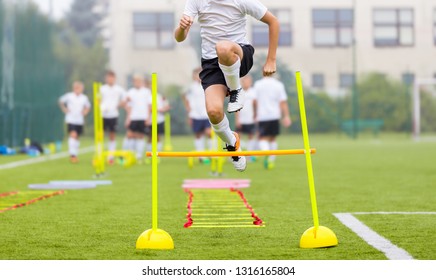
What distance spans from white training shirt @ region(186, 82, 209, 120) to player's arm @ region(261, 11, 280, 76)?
11.6 m

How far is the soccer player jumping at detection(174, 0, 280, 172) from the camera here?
23.4 ft

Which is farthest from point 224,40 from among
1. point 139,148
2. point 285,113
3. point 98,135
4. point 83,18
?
point 83,18

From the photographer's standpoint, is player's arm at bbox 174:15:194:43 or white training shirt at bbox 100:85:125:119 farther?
white training shirt at bbox 100:85:125:119

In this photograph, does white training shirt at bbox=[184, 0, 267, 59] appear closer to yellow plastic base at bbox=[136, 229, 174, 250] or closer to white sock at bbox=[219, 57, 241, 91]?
white sock at bbox=[219, 57, 241, 91]

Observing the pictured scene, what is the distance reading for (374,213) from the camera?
8891mm

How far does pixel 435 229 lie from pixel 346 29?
131 ft

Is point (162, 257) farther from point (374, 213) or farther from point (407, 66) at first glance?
point (407, 66)

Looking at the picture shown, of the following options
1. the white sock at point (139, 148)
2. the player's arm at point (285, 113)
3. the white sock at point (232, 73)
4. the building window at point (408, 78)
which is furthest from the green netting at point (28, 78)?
the white sock at point (232, 73)

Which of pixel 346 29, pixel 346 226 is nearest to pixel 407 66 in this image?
pixel 346 29

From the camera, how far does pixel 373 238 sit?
22.9 ft

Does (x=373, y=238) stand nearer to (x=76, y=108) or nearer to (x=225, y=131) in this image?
(x=225, y=131)

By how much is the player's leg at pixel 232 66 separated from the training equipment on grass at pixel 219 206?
3.50 ft

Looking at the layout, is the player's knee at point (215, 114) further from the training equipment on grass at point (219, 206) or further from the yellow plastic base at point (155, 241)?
the yellow plastic base at point (155, 241)

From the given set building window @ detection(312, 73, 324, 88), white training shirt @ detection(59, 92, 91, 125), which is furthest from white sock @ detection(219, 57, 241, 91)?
building window @ detection(312, 73, 324, 88)
